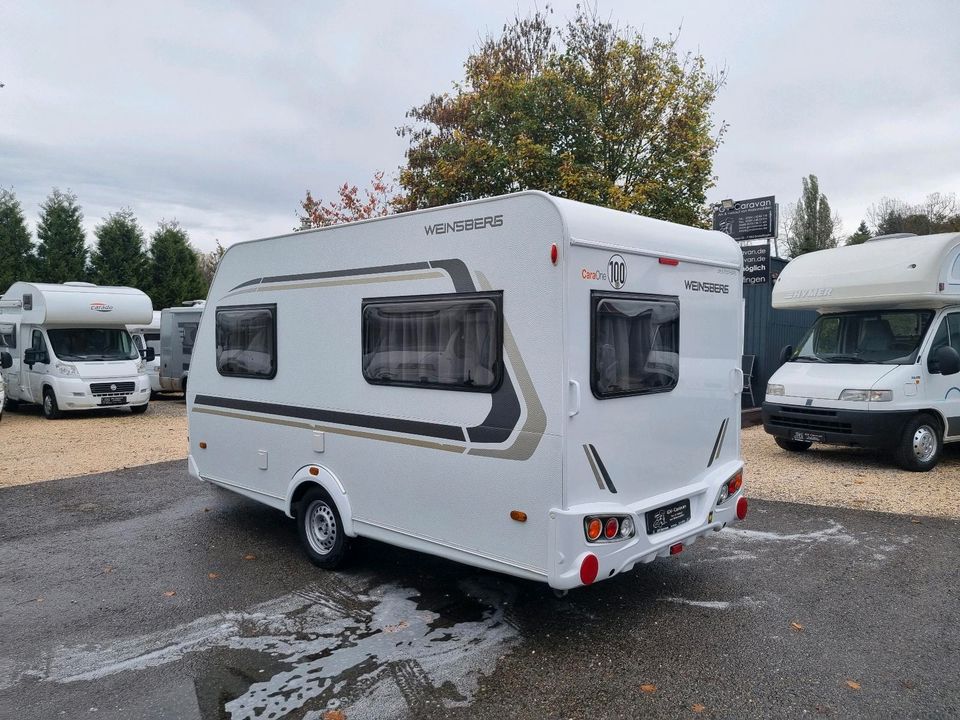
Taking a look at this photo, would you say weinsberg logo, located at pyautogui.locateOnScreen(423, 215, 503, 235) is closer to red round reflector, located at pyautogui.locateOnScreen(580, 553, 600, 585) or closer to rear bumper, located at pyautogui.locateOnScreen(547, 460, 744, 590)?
rear bumper, located at pyautogui.locateOnScreen(547, 460, 744, 590)

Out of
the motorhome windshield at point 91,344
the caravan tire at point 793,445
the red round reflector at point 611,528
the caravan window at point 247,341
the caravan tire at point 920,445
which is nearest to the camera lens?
the red round reflector at point 611,528

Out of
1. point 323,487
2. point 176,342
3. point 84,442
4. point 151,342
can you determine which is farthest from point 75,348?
point 323,487

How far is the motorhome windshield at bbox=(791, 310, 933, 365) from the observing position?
9477mm

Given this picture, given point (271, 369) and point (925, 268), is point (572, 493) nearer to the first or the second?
Result: point (271, 369)

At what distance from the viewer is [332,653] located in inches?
173

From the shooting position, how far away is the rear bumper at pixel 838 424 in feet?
29.7

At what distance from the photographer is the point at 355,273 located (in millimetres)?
5508

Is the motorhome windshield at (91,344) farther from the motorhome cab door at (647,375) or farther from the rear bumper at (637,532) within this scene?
the rear bumper at (637,532)

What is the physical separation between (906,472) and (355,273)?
7691mm

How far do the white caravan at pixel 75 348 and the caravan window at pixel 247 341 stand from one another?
992 centimetres

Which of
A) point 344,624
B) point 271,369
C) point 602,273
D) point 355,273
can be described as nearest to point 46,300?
point 271,369

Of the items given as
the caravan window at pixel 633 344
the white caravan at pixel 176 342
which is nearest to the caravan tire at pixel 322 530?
the caravan window at pixel 633 344

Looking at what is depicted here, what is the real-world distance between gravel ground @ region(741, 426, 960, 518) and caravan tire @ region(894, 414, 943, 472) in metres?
0.13

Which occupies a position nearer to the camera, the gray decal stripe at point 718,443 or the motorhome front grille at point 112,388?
the gray decal stripe at point 718,443
